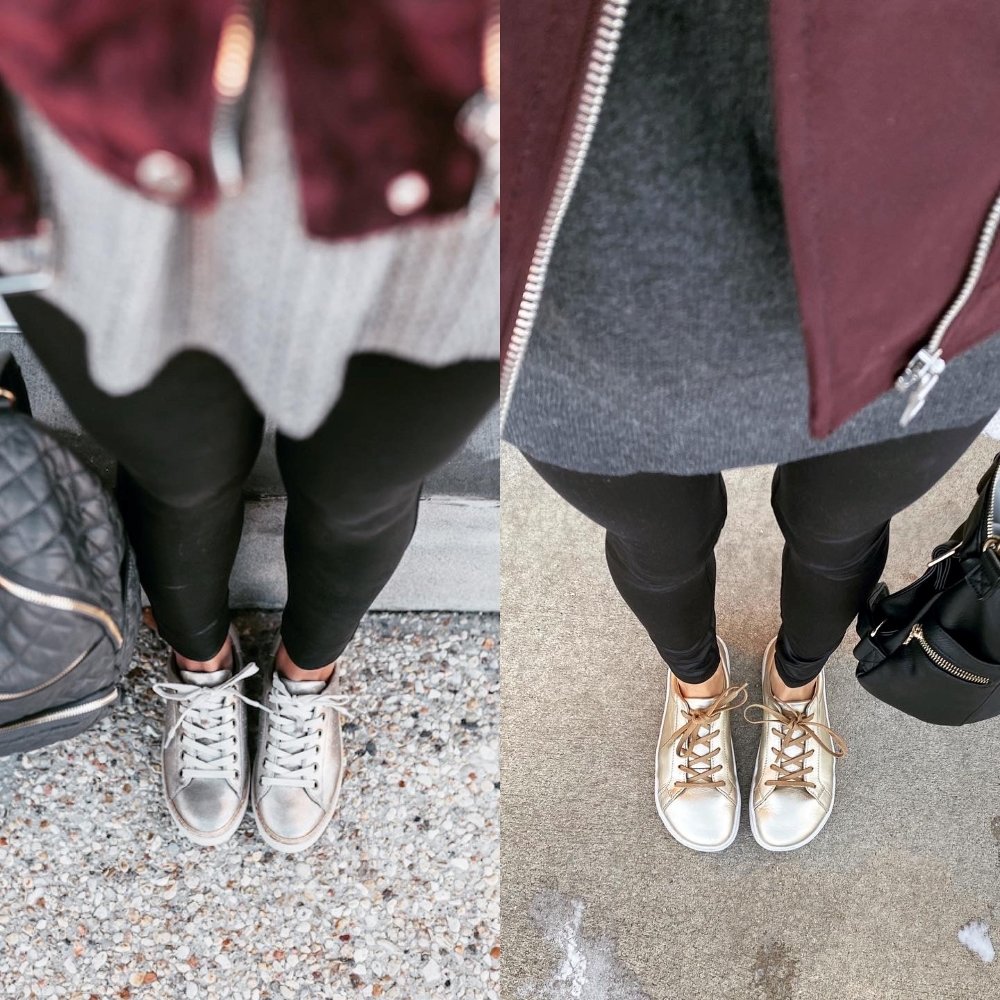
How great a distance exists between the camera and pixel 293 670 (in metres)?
0.91

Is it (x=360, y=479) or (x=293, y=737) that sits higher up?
(x=360, y=479)

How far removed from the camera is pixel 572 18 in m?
0.27

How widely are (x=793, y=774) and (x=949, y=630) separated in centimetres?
30

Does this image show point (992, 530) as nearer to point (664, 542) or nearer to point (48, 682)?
A: point (664, 542)

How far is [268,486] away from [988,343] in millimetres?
445

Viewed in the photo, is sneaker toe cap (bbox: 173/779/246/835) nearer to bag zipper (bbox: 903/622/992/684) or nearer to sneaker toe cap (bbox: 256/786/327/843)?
sneaker toe cap (bbox: 256/786/327/843)

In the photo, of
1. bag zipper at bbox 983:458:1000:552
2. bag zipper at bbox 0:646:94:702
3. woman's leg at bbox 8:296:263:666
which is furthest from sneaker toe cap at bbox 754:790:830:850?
bag zipper at bbox 0:646:94:702

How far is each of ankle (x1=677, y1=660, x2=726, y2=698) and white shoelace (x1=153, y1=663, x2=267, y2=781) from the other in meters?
0.46

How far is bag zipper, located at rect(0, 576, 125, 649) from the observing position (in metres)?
0.49

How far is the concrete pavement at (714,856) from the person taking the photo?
97 cm

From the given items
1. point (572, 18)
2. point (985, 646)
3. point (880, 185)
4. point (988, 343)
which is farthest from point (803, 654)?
point (572, 18)

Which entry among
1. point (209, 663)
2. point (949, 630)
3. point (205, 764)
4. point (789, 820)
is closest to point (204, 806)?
point (205, 764)

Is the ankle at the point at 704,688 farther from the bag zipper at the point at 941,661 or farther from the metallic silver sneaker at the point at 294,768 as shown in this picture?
the metallic silver sneaker at the point at 294,768

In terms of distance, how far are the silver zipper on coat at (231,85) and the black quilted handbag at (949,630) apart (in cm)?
73
